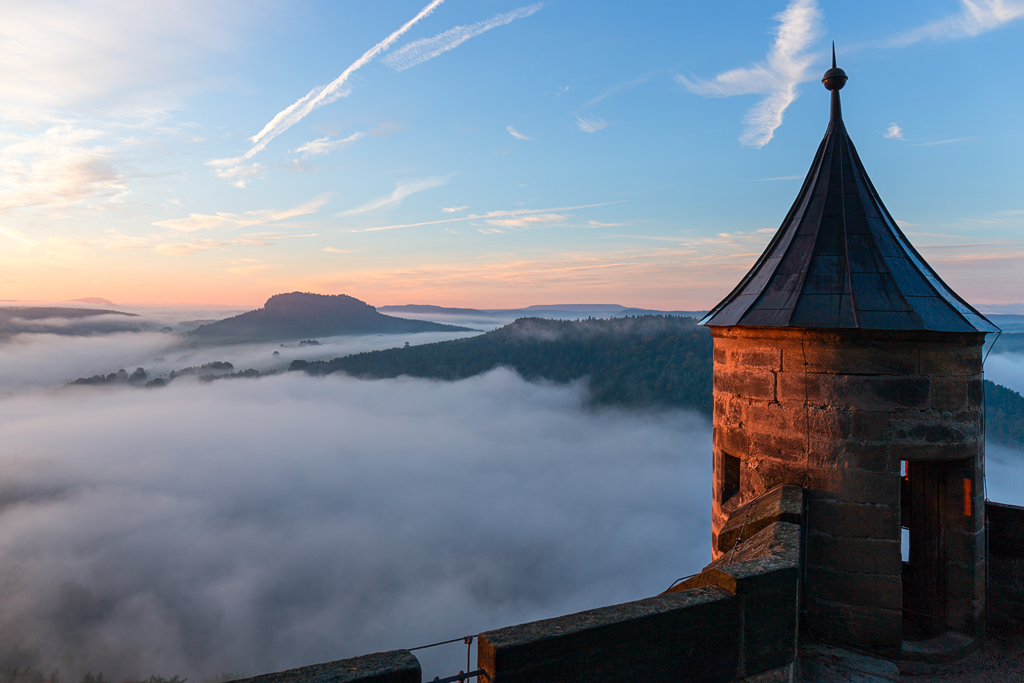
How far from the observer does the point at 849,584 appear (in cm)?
587

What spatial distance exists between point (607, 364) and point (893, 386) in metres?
128

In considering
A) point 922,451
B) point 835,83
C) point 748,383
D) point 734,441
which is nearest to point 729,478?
point 734,441

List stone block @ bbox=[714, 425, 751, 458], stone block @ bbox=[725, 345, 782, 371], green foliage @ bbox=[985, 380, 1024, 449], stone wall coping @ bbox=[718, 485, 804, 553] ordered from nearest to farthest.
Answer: stone wall coping @ bbox=[718, 485, 804, 553] → stone block @ bbox=[725, 345, 782, 371] → stone block @ bbox=[714, 425, 751, 458] → green foliage @ bbox=[985, 380, 1024, 449]

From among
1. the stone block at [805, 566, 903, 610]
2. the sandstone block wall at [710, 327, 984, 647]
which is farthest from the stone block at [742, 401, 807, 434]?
the stone block at [805, 566, 903, 610]

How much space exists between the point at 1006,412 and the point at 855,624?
118 m

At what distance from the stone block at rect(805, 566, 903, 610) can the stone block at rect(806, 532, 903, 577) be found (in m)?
0.06

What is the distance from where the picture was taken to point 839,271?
641 centimetres

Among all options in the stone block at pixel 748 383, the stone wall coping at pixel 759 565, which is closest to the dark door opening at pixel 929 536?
the stone block at pixel 748 383

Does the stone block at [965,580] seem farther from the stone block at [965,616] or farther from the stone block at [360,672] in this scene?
the stone block at [360,672]

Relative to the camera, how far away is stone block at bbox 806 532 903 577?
19.0 ft

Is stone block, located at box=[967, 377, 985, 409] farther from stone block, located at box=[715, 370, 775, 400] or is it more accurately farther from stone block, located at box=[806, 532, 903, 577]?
stone block, located at box=[715, 370, 775, 400]

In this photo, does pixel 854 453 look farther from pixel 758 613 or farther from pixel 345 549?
pixel 345 549

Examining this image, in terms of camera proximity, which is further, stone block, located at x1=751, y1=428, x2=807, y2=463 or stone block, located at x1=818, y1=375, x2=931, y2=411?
stone block, located at x1=751, y1=428, x2=807, y2=463

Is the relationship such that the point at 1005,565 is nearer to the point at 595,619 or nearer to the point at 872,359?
the point at 872,359
